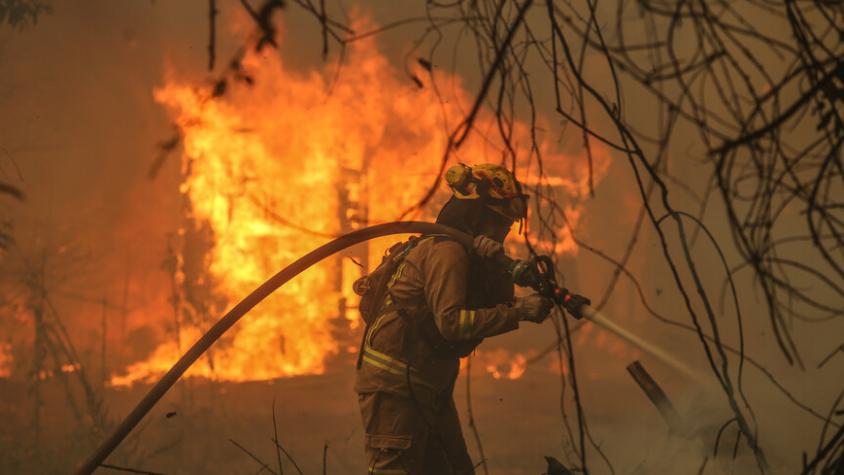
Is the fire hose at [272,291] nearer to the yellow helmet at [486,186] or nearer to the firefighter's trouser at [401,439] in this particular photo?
the yellow helmet at [486,186]

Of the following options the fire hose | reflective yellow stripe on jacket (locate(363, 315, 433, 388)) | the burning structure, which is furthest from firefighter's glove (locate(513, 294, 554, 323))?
the burning structure

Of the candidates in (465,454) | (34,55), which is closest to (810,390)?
(465,454)

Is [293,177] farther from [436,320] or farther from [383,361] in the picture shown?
[436,320]

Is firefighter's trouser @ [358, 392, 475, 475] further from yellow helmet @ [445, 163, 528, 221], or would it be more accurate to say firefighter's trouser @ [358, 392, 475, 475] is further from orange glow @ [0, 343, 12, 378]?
orange glow @ [0, 343, 12, 378]

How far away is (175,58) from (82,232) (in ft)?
11.2

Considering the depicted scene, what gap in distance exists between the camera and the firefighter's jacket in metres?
3.52

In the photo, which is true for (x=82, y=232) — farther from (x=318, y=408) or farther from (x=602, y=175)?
(x=602, y=175)

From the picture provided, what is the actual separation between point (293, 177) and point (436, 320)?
9907mm

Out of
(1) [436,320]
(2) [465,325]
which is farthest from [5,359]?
(2) [465,325]

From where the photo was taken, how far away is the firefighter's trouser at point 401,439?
3.62m

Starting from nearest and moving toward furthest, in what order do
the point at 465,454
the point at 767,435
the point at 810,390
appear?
the point at 465,454
the point at 767,435
the point at 810,390

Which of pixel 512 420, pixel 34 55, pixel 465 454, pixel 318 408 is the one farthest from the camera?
pixel 34 55

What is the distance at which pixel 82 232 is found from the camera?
489 inches

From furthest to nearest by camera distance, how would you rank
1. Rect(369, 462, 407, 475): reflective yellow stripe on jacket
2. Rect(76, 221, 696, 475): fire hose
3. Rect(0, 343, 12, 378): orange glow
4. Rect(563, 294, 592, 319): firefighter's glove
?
Rect(0, 343, 12, 378): orange glow < Rect(369, 462, 407, 475): reflective yellow stripe on jacket < Rect(563, 294, 592, 319): firefighter's glove < Rect(76, 221, 696, 475): fire hose
